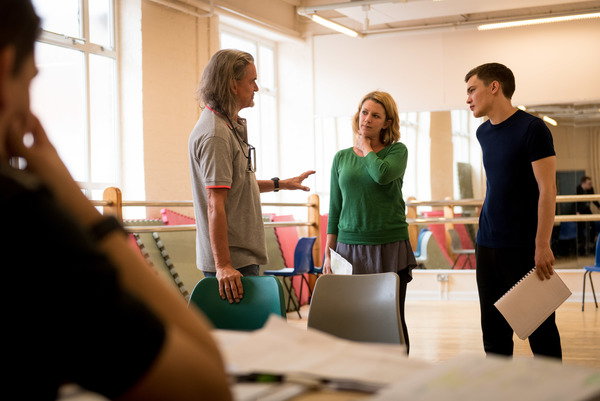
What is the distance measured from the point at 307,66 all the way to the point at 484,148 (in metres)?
6.83

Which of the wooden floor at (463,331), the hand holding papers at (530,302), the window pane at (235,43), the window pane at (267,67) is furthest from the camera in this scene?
the window pane at (267,67)

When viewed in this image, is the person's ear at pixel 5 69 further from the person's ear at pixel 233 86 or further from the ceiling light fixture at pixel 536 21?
the ceiling light fixture at pixel 536 21

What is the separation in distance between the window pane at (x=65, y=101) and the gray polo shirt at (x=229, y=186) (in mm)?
4217

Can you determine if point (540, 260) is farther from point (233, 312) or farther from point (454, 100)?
point (454, 100)

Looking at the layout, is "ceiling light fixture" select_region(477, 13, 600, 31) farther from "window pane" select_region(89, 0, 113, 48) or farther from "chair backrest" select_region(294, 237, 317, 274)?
"window pane" select_region(89, 0, 113, 48)

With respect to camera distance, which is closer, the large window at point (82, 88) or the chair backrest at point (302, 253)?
the large window at point (82, 88)

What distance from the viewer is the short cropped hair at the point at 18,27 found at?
58 cm

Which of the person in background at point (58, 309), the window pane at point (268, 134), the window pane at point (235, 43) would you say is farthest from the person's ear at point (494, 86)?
the window pane at point (268, 134)

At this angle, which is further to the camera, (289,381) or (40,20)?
(289,381)

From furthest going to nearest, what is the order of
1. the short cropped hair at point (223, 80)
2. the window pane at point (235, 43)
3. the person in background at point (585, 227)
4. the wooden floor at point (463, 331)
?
the window pane at point (235, 43) → the person in background at point (585, 227) → the wooden floor at point (463, 331) → the short cropped hair at point (223, 80)

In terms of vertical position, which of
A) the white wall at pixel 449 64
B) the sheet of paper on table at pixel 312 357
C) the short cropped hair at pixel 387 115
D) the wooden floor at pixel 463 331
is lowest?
the wooden floor at pixel 463 331

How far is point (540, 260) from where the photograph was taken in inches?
108

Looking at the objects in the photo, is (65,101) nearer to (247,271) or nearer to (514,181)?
(247,271)

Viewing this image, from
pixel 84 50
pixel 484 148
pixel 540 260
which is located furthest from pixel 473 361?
pixel 84 50
